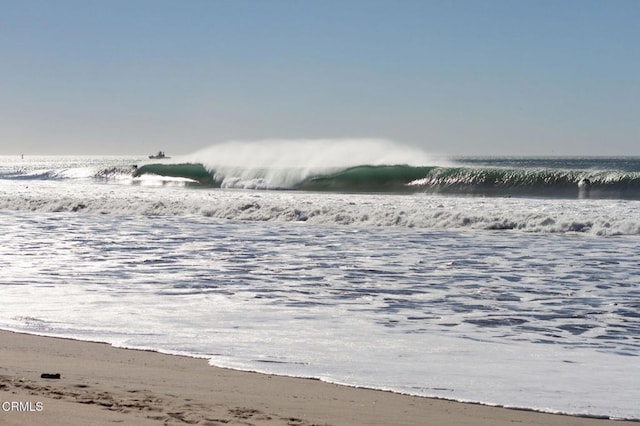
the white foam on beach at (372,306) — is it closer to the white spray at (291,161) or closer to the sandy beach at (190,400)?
the sandy beach at (190,400)

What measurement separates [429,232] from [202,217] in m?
7.45

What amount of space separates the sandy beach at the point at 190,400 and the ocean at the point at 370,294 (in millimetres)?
233

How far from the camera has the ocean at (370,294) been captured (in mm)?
5727

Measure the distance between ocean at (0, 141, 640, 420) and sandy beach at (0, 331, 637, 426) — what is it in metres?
0.23

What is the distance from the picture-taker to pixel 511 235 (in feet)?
55.4

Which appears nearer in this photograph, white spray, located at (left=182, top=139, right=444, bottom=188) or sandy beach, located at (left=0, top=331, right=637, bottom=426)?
sandy beach, located at (left=0, top=331, right=637, bottom=426)

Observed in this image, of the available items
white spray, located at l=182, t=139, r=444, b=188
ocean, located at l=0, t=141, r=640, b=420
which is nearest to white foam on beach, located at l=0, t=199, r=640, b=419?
ocean, located at l=0, t=141, r=640, b=420

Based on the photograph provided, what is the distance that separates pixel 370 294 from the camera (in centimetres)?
898

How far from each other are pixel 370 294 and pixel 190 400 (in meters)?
4.40

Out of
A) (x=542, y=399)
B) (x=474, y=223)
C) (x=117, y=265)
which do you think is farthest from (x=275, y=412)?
(x=474, y=223)

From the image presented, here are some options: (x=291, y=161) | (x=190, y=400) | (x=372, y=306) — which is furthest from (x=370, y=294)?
(x=291, y=161)

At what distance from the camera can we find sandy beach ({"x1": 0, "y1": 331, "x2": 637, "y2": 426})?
4.31 metres

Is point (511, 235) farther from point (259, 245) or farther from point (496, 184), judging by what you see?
point (496, 184)

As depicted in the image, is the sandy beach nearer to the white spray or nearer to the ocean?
the ocean
